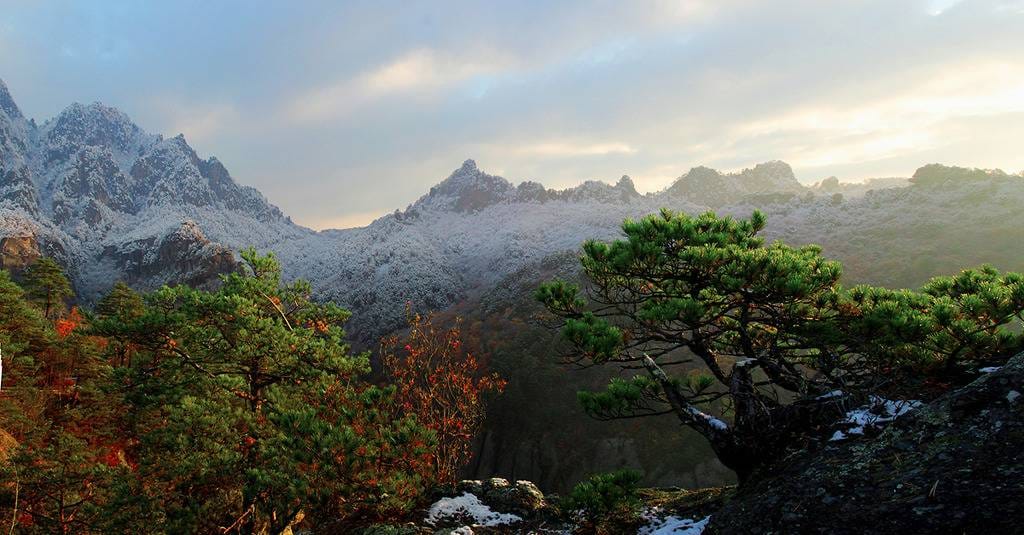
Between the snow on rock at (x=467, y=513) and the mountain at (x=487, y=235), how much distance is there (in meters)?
22.8

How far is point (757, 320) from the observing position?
23.0 ft

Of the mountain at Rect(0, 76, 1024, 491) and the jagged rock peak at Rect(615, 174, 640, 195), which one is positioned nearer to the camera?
the mountain at Rect(0, 76, 1024, 491)

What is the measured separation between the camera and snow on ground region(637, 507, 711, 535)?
20.4 ft

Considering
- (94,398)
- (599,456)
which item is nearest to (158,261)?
(94,398)

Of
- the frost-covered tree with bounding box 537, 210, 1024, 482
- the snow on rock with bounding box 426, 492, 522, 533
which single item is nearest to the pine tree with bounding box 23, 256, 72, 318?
the snow on rock with bounding box 426, 492, 522, 533

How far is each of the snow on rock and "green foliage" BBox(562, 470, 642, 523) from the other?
1544mm

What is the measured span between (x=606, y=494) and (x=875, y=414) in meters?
3.24

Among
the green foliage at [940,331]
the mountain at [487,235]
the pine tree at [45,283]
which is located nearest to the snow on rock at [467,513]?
the green foliage at [940,331]

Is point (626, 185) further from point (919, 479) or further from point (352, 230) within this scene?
point (919, 479)

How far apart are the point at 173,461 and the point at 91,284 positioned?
94.8m

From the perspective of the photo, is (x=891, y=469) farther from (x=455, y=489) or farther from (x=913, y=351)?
(x=455, y=489)

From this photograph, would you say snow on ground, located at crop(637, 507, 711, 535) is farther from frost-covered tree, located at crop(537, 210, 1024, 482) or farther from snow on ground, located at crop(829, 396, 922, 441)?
snow on ground, located at crop(829, 396, 922, 441)

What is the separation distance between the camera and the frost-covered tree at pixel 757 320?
604 centimetres

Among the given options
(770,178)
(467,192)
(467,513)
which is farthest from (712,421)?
(770,178)
